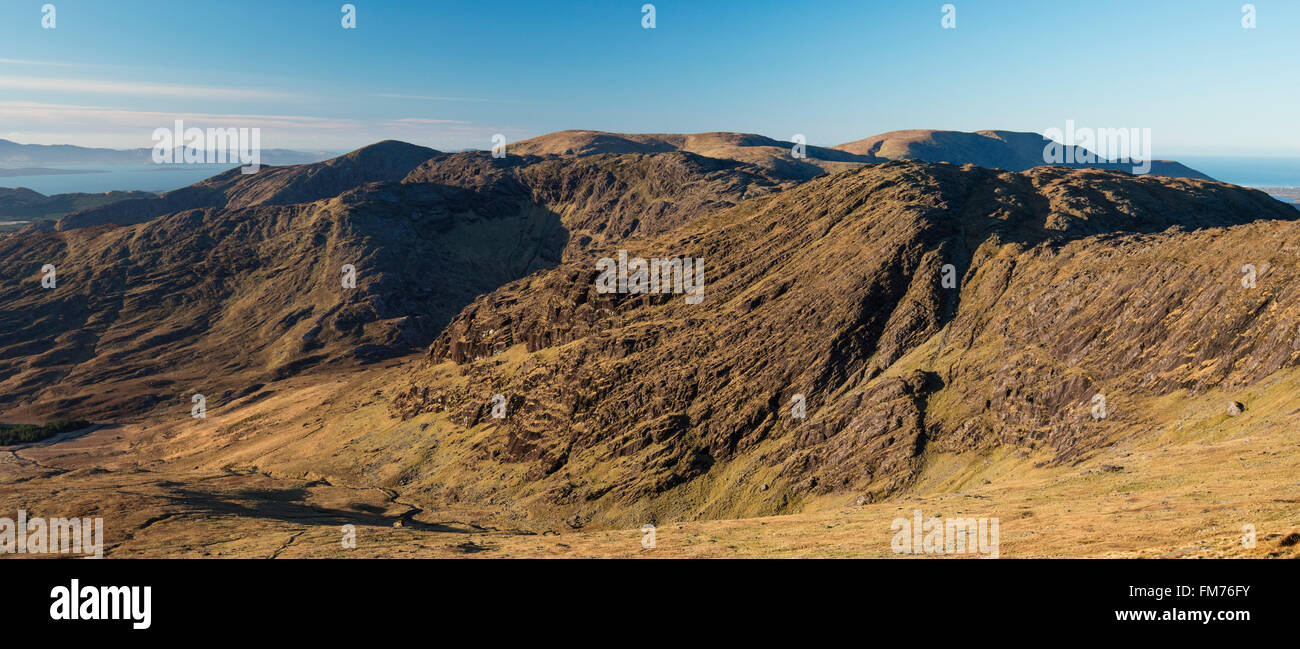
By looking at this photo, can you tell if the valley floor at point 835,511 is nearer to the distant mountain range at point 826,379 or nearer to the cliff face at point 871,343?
the distant mountain range at point 826,379

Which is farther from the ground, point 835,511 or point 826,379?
point 826,379

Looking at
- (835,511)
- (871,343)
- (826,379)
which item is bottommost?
(835,511)

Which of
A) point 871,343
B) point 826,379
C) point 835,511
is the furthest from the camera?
point 871,343

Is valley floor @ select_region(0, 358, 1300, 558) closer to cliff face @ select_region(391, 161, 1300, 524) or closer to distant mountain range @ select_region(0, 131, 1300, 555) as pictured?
distant mountain range @ select_region(0, 131, 1300, 555)

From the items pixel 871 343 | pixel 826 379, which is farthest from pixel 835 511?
pixel 871 343

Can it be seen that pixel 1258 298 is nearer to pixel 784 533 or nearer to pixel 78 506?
pixel 784 533

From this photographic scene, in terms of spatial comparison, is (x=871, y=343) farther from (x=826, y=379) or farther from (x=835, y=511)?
(x=835, y=511)
